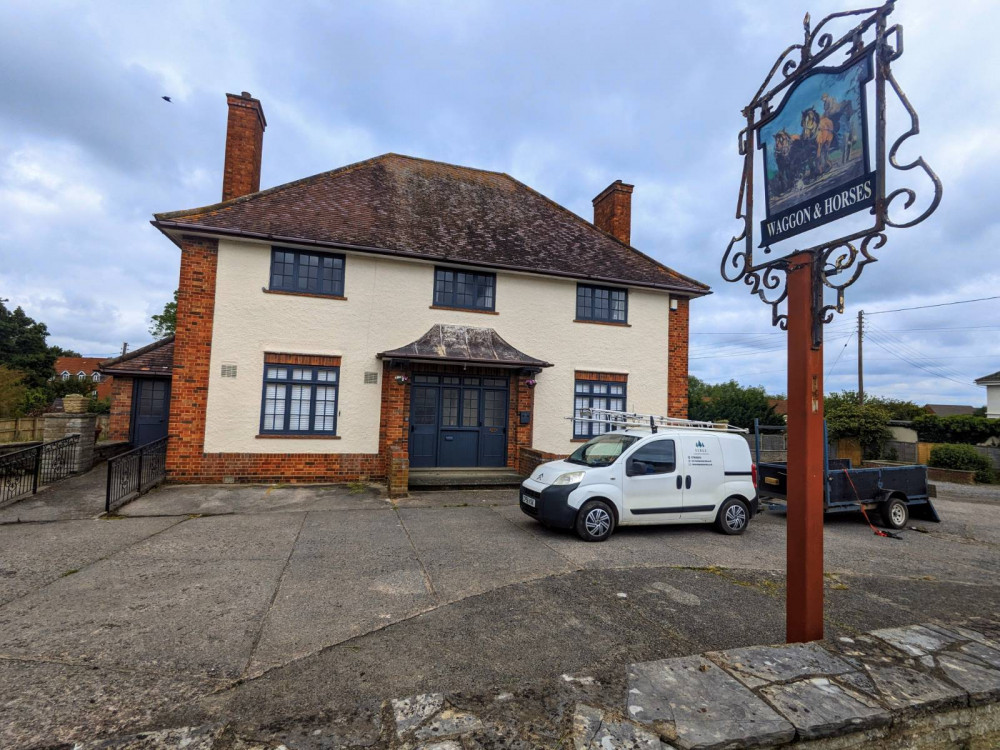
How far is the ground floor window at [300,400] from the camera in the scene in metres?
11.5

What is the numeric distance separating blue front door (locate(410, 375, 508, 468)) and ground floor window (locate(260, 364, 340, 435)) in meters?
1.96

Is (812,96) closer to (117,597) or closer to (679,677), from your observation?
(679,677)

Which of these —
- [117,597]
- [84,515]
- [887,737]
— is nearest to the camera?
[887,737]

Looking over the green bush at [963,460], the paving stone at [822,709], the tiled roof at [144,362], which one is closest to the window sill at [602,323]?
the tiled roof at [144,362]

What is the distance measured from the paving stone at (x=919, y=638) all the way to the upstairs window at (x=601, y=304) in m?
11.3

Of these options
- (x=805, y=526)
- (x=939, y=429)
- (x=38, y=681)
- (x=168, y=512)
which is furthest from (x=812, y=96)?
(x=939, y=429)

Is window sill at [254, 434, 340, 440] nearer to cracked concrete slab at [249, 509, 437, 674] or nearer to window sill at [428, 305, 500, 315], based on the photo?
window sill at [428, 305, 500, 315]

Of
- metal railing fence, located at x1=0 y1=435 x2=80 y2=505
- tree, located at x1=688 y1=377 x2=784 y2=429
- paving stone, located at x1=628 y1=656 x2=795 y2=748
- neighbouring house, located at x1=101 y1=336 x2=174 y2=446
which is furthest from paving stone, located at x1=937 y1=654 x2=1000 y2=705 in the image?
tree, located at x1=688 y1=377 x2=784 y2=429

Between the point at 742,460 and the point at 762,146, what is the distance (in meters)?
5.86

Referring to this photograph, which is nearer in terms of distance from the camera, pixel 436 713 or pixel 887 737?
pixel 887 737

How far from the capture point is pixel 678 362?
1470 cm

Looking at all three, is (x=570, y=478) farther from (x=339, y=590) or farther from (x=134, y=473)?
(x=134, y=473)

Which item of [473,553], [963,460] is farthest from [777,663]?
[963,460]

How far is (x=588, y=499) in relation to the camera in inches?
291
